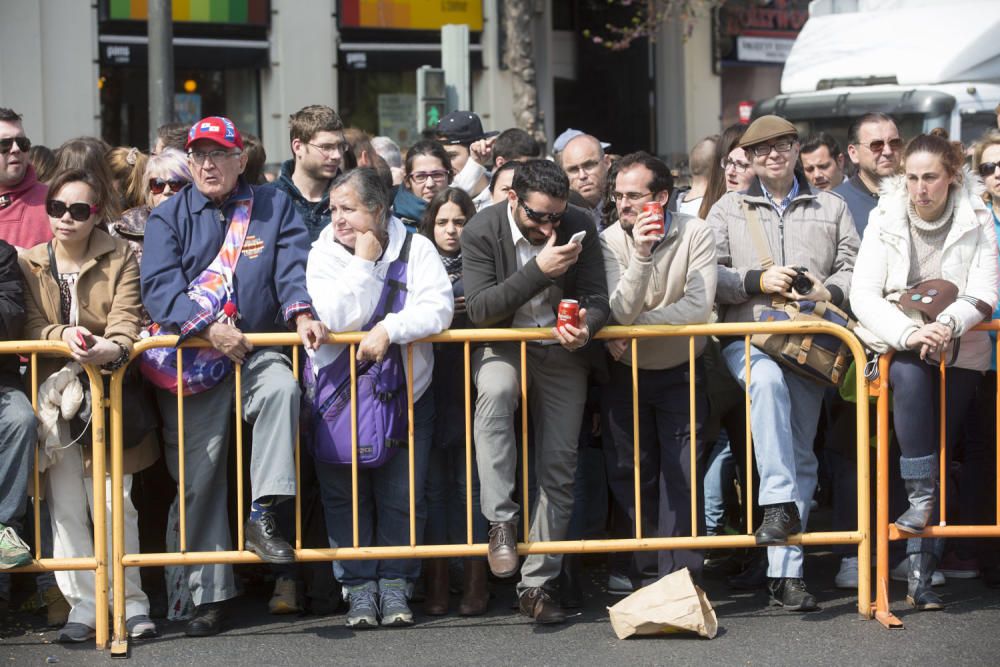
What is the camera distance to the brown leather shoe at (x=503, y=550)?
245 inches

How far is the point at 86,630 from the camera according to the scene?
6.28 metres

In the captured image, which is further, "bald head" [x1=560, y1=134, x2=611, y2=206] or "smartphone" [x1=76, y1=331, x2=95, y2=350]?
"bald head" [x1=560, y1=134, x2=611, y2=206]

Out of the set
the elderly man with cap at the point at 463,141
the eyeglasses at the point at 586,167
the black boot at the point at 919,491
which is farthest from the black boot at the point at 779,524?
the elderly man with cap at the point at 463,141

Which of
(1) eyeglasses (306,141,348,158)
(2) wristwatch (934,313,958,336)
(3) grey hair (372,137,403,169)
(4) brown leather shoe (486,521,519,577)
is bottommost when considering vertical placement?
(4) brown leather shoe (486,521,519,577)

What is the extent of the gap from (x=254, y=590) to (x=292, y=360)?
1371mm

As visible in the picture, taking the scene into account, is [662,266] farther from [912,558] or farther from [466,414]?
[912,558]

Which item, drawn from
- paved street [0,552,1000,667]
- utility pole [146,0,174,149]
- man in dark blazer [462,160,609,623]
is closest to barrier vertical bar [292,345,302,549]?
paved street [0,552,1000,667]

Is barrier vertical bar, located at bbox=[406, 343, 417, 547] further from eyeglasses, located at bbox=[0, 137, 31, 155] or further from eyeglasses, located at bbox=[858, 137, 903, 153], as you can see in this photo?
eyeglasses, located at bbox=[858, 137, 903, 153]

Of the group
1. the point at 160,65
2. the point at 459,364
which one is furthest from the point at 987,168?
the point at 160,65

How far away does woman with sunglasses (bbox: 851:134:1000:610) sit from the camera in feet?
21.2

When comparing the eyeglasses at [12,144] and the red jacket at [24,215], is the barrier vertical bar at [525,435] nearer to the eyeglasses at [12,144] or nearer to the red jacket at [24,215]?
the red jacket at [24,215]

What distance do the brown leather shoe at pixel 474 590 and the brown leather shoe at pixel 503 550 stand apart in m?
0.40

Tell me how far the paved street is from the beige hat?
222 cm

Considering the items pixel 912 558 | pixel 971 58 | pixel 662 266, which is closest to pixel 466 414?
pixel 662 266
